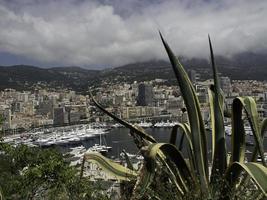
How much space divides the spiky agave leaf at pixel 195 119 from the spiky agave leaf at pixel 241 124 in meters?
0.25

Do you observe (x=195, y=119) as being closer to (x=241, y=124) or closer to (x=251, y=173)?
(x=241, y=124)

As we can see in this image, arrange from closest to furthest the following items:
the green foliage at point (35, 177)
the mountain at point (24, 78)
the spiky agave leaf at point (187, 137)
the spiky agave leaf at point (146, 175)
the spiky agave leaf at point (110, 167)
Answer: the spiky agave leaf at point (146, 175) → the spiky agave leaf at point (187, 137) → the spiky agave leaf at point (110, 167) → the green foliage at point (35, 177) → the mountain at point (24, 78)

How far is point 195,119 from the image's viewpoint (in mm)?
3508

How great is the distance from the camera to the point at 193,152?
356cm

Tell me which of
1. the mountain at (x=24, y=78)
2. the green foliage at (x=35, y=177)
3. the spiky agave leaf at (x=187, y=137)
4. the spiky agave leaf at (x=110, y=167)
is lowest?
the green foliage at (x=35, y=177)

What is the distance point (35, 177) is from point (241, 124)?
18.6 ft

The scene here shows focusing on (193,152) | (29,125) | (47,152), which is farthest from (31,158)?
(29,125)

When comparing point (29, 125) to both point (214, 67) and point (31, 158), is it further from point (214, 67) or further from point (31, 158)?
point (214, 67)

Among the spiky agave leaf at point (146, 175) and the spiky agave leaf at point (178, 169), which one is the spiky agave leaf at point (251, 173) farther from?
the spiky agave leaf at point (146, 175)

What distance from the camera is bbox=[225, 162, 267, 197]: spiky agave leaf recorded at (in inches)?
100

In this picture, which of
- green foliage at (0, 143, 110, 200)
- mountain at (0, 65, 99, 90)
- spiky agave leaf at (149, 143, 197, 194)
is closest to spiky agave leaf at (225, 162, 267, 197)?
spiky agave leaf at (149, 143, 197, 194)

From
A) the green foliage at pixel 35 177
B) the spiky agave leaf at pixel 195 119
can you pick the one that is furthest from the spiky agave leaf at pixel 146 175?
the green foliage at pixel 35 177

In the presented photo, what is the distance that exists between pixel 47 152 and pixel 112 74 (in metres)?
187

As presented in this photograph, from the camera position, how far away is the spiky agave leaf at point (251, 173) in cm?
254
